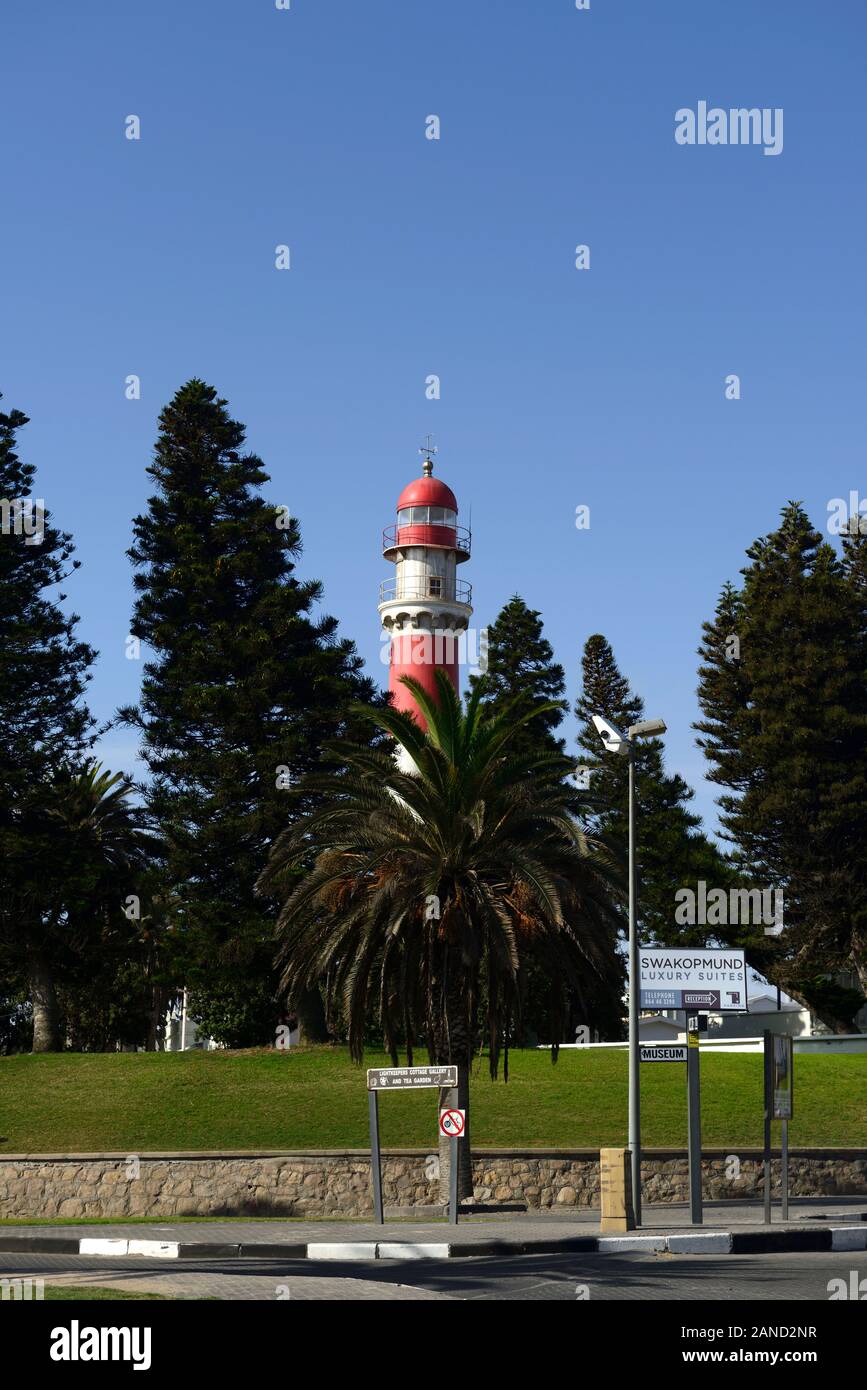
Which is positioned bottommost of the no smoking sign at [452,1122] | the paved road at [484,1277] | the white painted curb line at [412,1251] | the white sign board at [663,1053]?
the white painted curb line at [412,1251]

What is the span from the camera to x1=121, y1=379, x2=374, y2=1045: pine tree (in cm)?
4500

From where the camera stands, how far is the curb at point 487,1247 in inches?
723

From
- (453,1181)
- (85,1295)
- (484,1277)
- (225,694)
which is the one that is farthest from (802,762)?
(85,1295)

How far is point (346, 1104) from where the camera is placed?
3372 centimetres

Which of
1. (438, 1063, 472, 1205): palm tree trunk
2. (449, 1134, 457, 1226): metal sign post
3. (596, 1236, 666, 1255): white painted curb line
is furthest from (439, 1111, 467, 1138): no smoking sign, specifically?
(438, 1063, 472, 1205): palm tree trunk

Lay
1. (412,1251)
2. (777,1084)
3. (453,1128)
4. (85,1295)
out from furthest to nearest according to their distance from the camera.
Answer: (777,1084) < (453,1128) < (412,1251) < (85,1295)

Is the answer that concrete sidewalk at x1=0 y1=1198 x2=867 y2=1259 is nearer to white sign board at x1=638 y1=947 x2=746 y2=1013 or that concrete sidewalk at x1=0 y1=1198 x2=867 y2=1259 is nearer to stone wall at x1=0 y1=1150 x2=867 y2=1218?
white sign board at x1=638 y1=947 x2=746 y2=1013

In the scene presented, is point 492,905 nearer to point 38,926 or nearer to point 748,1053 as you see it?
point 748,1053

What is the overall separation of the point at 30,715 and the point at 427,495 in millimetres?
15608

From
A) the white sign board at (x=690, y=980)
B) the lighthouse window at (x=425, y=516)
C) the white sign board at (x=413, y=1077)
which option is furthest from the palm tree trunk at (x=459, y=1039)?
the lighthouse window at (x=425, y=516)

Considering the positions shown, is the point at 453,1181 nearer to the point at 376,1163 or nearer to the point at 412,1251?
the point at 376,1163

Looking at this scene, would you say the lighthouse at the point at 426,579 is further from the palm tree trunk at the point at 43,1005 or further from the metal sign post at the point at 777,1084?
the metal sign post at the point at 777,1084

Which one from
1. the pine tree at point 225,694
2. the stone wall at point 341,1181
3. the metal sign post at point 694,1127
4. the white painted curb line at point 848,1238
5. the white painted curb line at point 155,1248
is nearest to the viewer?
the white painted curb line at point 155,1248

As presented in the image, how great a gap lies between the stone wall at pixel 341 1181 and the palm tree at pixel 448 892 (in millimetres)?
1026
